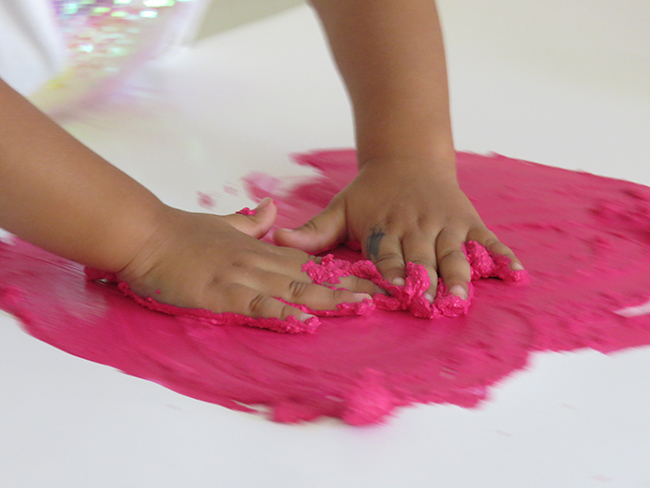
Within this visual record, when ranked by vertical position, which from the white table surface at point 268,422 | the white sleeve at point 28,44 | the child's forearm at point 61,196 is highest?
the white sleeve at point 28,44

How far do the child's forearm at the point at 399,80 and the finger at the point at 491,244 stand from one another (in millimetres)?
122

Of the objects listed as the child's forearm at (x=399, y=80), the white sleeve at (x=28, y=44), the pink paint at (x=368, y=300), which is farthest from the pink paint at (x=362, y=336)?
the white sleeve at (x=28, y=44)

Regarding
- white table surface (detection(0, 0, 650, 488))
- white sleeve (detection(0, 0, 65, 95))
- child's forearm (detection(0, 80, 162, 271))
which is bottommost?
white table surface (detection(0, 0, 650, 488))

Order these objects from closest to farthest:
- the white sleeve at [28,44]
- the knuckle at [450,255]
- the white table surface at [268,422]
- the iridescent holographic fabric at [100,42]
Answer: the white table surface at [268,422], the knuckle at [450,255], the white sleeve at [28,44], the iridescent holographic fabric at [100,42]

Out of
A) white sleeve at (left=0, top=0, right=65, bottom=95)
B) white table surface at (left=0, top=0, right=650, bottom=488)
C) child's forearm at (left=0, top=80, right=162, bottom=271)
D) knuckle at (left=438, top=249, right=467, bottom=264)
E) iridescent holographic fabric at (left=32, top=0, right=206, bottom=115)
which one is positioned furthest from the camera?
iridescent holographic fabric at (left=32, top=0, right=206, bottom=115)

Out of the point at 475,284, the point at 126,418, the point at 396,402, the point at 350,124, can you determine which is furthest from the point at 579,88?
the point at 126,418

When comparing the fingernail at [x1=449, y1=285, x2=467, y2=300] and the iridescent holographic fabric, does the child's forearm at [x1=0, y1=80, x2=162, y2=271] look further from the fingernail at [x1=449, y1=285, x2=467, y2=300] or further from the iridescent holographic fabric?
the iridescent holographic fabric

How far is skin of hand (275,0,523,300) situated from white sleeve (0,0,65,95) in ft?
1.36

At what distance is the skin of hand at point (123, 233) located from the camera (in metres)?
0.63

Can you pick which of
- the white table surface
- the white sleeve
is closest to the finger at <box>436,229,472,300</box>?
the white table surface

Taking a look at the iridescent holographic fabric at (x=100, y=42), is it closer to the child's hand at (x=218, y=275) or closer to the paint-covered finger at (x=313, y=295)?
the child's hand at (x=218, y=275)

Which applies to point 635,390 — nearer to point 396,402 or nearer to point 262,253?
point 396,402

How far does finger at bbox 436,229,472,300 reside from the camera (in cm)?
69

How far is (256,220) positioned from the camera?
798mm
